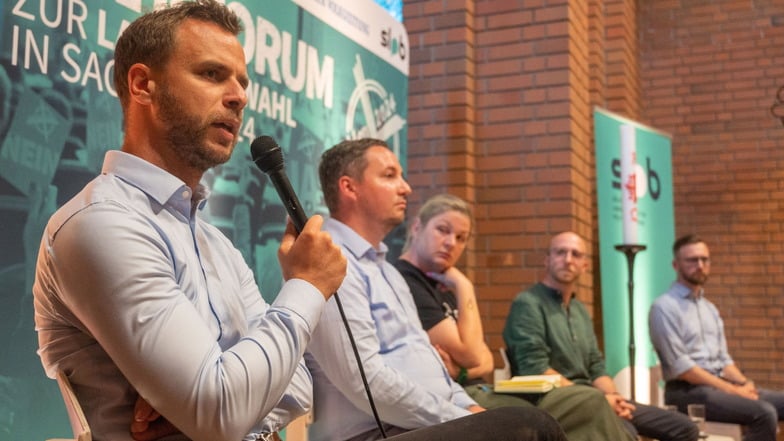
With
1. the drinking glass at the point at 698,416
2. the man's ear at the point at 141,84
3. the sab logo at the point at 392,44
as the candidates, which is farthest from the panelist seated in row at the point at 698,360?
the man's ear at the point at 141,84

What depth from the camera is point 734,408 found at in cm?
421

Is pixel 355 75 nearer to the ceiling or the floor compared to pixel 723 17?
nearer to the floor

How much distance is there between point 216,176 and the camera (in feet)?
7.93

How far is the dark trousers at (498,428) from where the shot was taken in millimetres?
1329

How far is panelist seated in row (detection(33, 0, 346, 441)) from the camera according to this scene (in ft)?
3.46

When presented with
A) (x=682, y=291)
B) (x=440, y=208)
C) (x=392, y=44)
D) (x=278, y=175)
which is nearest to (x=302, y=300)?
(x=278, y=175)

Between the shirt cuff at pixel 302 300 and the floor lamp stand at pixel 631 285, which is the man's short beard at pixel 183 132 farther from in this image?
the floor lamp stand at pixel 631 285

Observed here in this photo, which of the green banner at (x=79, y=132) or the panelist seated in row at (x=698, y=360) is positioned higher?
the green banner at (x=79, y=132)

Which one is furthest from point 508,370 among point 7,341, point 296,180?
point 7,341

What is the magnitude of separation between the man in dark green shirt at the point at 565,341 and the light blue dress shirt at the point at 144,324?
2.45 m

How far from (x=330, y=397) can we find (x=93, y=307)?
1.16 m

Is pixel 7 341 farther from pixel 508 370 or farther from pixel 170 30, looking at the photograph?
pixel 508 370

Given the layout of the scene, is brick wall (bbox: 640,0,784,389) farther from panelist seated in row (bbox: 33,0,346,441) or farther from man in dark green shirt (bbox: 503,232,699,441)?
panelist seated in row (bbox: 33,0,346,441)

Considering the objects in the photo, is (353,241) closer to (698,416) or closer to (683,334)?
(698,416)
